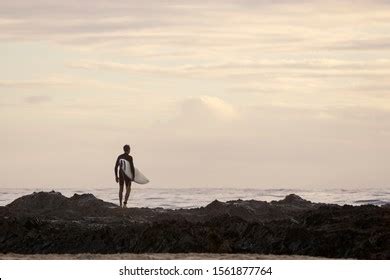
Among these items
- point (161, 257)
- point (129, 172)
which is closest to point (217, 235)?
point (161, 257)

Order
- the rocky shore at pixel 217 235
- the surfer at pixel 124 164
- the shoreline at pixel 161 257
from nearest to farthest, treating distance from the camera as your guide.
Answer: the shoreline at pixel 161 257, the rocky shore at pixel 217 235, the surfer at pixel 124 164

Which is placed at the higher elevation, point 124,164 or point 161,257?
point 124,164

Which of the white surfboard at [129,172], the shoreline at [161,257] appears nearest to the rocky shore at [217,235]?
the shoreline at [161,257]

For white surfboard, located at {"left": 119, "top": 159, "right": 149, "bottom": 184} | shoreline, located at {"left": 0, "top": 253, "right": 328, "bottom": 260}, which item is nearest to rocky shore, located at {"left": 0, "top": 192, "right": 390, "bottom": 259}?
shoreline, located at {"left": 0, "top": 253, "right": 328, "bottom": 260}

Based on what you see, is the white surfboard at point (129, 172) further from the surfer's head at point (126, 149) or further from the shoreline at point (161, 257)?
the shoreline at point (161, 257)

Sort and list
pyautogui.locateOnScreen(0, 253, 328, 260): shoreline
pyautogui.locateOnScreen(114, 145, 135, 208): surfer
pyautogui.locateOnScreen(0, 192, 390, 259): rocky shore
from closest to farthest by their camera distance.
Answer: pyautogui.locateOnScreen(0, 253, 328, 260): shoreline < pyautogui.locateOnScreen(0, 192, 390, 259): rocky shore < pyautogui.locateOnScreen(114, 145, 135, 208): surfer

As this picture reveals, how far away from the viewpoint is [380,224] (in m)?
31.7

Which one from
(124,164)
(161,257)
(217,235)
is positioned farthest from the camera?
(124,164)

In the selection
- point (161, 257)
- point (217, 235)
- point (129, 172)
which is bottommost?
point (161, 257)

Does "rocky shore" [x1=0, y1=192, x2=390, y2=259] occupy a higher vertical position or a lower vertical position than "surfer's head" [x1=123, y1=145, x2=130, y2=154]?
lower

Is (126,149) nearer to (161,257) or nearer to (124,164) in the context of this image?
(124,164)

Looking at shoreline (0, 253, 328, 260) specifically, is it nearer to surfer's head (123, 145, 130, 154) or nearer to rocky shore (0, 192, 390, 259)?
rocky shore (0, 192, 390, 259)
